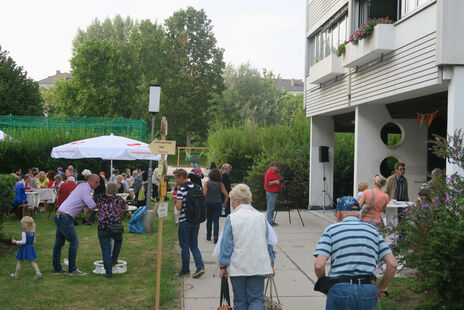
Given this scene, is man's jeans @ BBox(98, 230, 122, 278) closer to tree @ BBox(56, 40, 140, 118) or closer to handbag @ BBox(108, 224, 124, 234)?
handbag @ BBox(108, 224, 124, 234)

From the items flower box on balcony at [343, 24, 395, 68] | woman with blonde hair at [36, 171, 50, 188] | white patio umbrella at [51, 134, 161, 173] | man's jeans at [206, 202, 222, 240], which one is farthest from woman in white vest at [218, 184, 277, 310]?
woman with blonde hair at [36, 171, 50, 188]

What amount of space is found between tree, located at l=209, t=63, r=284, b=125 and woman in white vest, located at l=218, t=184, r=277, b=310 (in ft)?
164

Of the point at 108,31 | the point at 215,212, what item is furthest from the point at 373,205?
the point at 108,31

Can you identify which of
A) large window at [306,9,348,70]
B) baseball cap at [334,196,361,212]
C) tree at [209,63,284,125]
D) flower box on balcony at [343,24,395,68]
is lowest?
baseball cap at [334,196,361,212]

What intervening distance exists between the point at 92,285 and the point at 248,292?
3.68 metres

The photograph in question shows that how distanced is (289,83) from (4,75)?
4171 inches

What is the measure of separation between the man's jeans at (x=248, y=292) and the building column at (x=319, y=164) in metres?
14.6

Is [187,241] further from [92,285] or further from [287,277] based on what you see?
[287,277]

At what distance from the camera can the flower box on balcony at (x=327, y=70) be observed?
15.2m

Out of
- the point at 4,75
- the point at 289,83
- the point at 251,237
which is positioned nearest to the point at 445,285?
the point at 251,237

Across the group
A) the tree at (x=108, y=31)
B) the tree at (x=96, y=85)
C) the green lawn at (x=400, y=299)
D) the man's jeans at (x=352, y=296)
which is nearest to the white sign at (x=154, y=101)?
the green lawn at (x=400, y=299)

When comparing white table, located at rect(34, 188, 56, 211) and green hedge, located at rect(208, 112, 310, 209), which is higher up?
green hedge, located at rect(208, 112, 310, 209)

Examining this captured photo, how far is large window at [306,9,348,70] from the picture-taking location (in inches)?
625

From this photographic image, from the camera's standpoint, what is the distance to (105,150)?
611 inches
